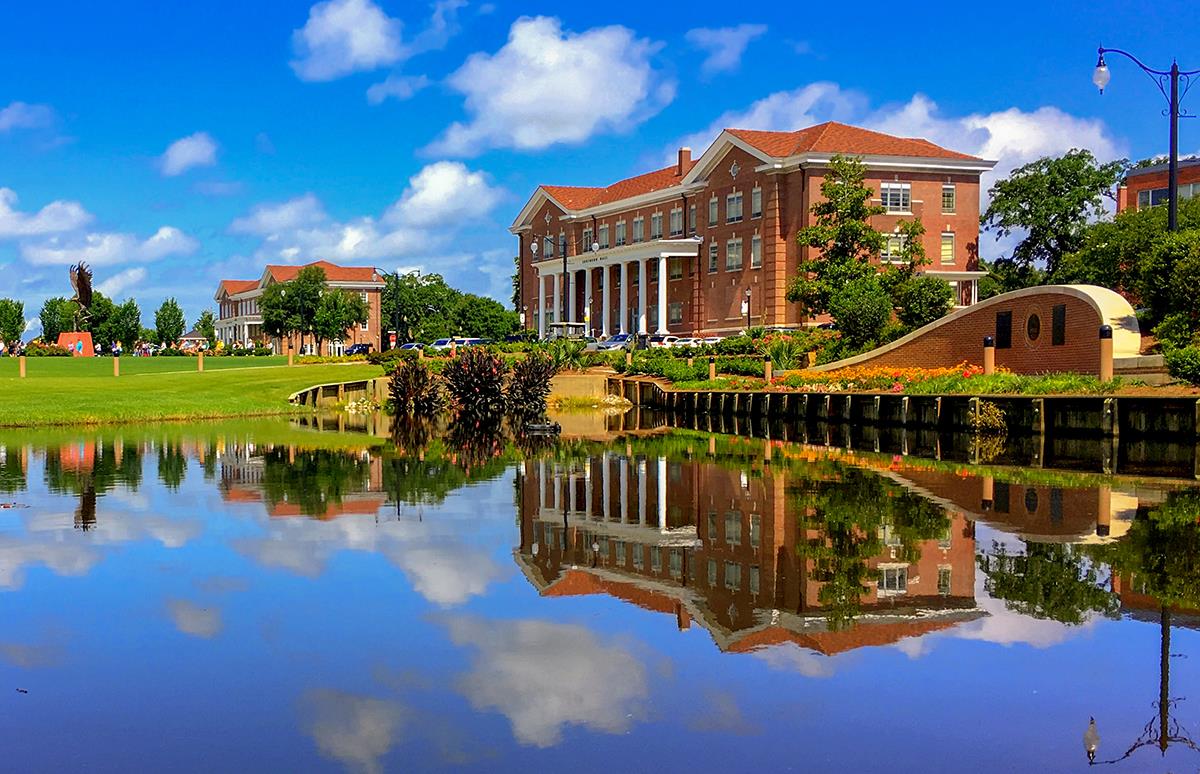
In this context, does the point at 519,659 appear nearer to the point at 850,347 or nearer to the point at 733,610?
the point at 733,610

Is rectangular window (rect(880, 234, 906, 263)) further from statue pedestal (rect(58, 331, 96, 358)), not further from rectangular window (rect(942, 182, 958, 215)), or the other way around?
statue pedestal (rect(58, 331, 96, 358))

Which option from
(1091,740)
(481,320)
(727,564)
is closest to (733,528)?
(727,564)

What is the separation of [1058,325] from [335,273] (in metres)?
124

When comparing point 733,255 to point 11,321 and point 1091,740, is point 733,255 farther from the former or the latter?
point 11,321

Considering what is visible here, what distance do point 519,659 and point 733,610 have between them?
2.38 metres

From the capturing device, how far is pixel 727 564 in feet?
42.9

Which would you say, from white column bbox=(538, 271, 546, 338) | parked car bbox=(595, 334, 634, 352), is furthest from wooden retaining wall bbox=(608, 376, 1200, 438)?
white column bbox=(538, 271, 546, 338)

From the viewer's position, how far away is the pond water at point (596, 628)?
7.29 m

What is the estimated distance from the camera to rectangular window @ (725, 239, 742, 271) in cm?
7788

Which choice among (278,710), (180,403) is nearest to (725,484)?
(278,710)

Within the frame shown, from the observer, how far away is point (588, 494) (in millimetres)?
20344

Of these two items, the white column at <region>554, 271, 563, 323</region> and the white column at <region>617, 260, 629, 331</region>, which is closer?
the white column at <region>554, 271, 563, 323</region>

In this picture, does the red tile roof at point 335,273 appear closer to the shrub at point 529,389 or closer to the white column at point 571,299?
the white column at point 571,299

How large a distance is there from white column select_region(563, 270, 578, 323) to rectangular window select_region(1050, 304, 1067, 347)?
56585 mm
